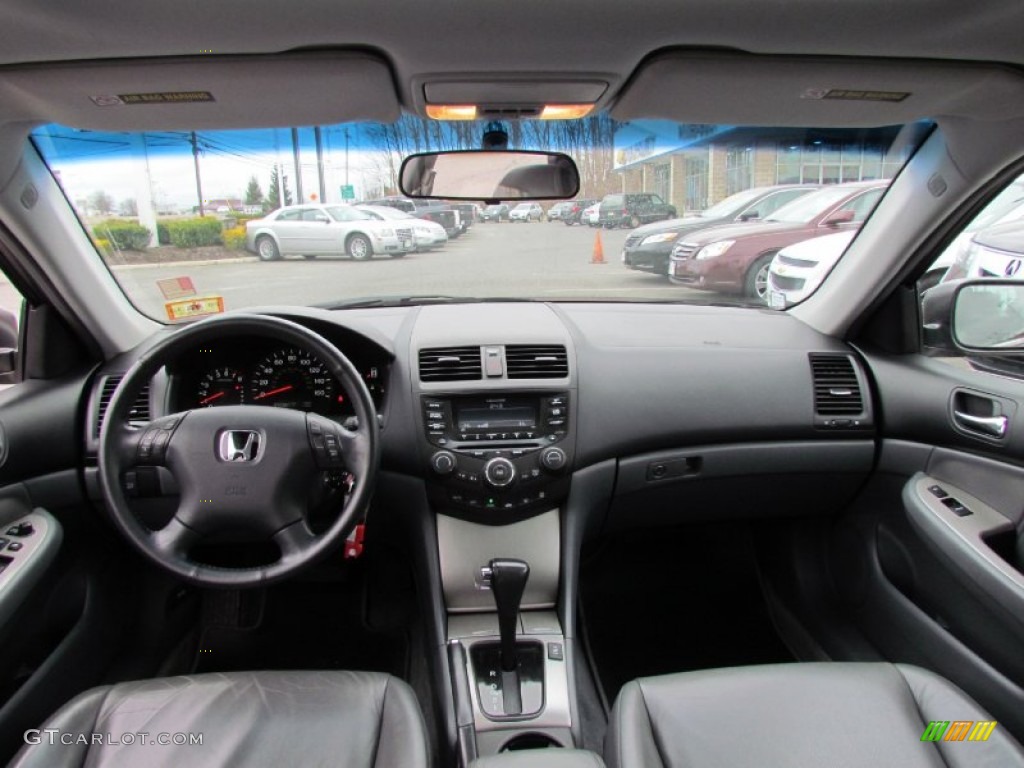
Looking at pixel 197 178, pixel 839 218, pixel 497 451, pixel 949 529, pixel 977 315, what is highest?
pixel 197 178

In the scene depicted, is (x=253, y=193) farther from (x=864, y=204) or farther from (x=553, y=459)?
(x=864, y=204)

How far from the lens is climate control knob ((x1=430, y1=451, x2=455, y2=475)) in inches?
94.0

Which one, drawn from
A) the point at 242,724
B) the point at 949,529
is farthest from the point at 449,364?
the point at 949,529

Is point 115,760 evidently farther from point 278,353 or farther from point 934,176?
point 934,176

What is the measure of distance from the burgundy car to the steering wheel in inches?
74.9

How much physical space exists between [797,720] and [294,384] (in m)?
1.78

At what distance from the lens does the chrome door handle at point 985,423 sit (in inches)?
89.0

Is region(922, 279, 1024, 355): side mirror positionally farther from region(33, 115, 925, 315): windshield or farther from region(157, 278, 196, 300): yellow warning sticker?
region(157, 278, 196, 300): yellow warning sticker

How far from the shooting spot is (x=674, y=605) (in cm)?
324

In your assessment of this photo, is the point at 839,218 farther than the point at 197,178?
Yes

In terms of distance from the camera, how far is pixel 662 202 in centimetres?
354

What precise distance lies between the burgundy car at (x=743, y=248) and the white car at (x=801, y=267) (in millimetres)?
35

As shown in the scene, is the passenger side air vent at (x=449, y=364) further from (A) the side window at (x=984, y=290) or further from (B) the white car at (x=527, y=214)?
(A) the side window at (x=984, y=290)

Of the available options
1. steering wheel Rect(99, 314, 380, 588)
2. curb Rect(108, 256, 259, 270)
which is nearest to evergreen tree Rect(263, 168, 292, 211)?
curb Rect(108, 256, 259, 270)
